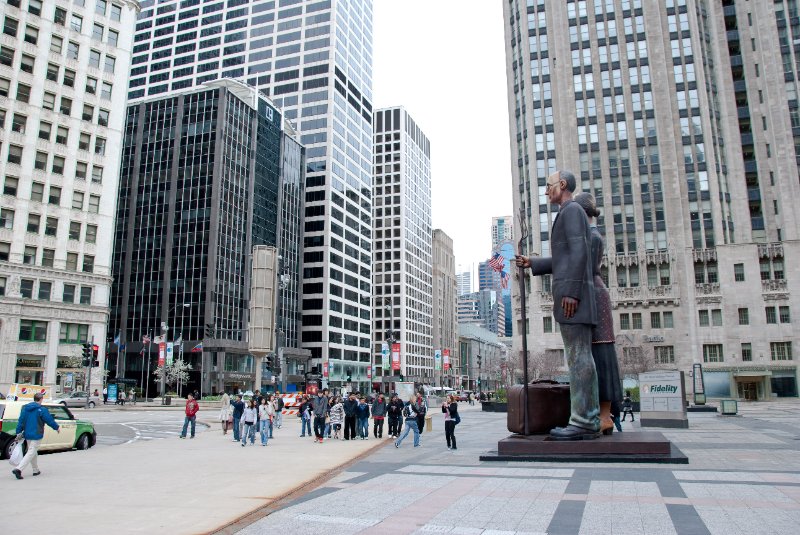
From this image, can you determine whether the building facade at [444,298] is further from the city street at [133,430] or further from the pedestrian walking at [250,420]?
the pedestrian walking at [250,420]

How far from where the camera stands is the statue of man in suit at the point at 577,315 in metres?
15.4

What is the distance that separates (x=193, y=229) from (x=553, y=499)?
87043mm

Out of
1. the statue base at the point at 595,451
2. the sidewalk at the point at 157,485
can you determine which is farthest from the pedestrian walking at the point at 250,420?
the statue base at the point at 595,451

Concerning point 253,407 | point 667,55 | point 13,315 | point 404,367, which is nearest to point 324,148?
point 404,367

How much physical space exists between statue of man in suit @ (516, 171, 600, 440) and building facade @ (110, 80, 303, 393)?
74.5 meters

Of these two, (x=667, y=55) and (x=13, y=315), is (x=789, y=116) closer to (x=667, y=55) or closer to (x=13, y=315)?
(x=667, y=55)

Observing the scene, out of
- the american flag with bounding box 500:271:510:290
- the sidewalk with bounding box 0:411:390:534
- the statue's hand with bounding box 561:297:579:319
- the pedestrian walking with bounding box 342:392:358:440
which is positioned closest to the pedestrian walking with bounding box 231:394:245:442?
the sidewalk with bounding box 0:411:390:534

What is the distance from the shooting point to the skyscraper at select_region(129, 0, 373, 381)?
116938 mm

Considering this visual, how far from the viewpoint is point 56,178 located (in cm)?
6303

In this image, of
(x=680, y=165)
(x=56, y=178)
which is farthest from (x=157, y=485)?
(x=680, y=165)

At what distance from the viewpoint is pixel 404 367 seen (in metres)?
145

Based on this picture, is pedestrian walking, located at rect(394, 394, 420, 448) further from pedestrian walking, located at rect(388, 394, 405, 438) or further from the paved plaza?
the paved plaza

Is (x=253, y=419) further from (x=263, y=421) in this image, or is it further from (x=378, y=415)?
(x=378, y=415)

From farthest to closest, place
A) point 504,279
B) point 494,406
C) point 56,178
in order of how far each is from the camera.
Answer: point 56,178
point 494,406
point 504,279
